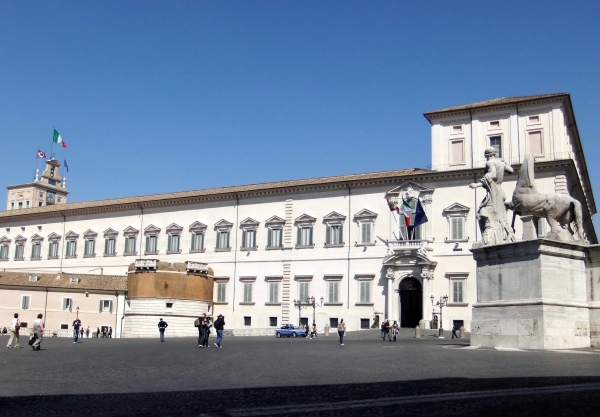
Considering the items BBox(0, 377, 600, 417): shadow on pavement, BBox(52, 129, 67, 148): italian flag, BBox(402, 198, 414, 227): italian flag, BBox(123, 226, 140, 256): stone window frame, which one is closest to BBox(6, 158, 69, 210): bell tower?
BBox(52, 129, 67, 148): italian flag

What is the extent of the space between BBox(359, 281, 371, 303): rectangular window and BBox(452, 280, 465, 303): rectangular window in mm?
6094

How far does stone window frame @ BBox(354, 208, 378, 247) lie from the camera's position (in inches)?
1937

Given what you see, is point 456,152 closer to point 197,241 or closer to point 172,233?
point 197,241

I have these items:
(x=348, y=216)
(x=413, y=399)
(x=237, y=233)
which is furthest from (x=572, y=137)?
(x=413, y=399)

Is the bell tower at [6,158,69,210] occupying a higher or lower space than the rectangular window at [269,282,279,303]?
higher

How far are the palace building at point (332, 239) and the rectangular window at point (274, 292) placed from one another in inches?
3.0

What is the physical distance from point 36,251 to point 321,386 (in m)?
61.0

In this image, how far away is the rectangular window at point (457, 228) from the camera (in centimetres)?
4581

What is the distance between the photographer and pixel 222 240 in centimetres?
5569

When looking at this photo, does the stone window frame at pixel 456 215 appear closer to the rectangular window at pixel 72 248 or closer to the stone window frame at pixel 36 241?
the rectangular window at pixel 72 248

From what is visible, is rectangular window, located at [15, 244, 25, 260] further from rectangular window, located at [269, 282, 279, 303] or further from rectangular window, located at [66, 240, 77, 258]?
rectangular window, located at [269, 282, 279, 303]

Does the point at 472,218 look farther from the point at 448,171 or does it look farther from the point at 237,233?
the point at 237,233

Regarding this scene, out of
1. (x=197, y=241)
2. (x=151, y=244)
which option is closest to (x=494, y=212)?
(x=197, y=241)

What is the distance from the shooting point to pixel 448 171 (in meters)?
46.6
